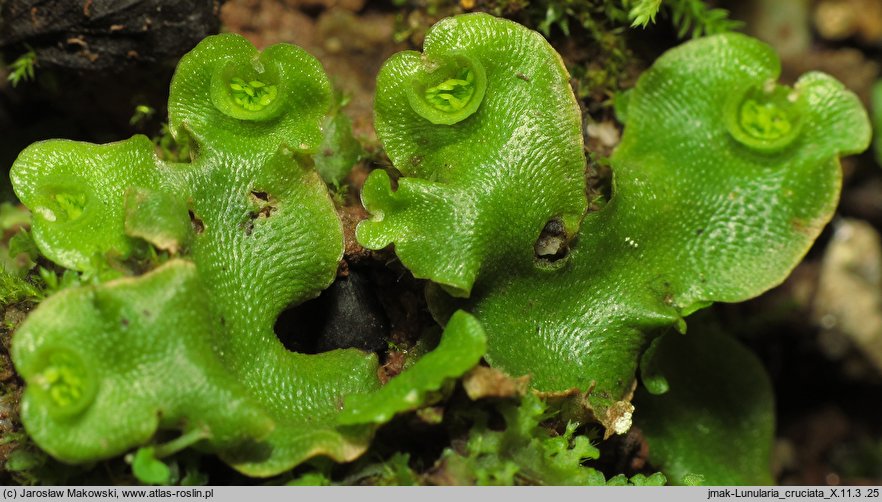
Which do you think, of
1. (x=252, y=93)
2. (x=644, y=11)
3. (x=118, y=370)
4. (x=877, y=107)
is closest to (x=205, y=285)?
(x=118, y=370)

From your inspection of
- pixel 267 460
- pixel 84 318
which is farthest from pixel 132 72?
pixel 267 460

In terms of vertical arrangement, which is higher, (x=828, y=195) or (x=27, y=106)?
(x=828, y=195)

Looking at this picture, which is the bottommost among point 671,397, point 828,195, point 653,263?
point 671,397

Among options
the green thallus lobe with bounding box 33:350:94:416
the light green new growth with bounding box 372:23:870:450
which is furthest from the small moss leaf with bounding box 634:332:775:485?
the green thallus lobe with bounding box 33:350:94:416

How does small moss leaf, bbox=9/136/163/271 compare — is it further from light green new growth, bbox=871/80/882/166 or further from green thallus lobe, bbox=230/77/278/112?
light green new growth, bbox=871/80/882/166

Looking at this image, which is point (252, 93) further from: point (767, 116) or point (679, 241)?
point (767, 116)

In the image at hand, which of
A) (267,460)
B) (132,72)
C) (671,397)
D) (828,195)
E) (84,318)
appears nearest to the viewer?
(84,318)

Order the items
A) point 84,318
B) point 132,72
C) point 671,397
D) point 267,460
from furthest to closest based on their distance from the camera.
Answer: point 671,397
point 132,72
point 267,460
point 84,318

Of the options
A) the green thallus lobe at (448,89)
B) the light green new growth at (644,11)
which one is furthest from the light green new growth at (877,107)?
the green thallus lobe at (448,89)

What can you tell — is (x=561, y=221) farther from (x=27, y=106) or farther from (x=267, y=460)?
(x=27, y=106)
